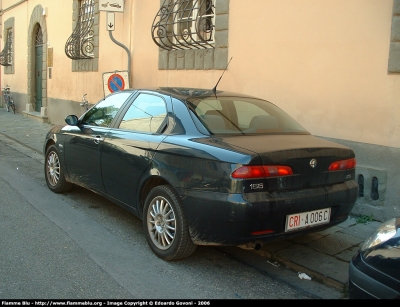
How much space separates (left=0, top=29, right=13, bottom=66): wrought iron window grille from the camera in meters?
20.2

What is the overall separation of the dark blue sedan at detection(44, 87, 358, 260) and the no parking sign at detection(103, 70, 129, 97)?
3635 millimetres

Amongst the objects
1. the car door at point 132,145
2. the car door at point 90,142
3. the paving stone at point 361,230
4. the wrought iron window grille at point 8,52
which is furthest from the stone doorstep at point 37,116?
the paving stone at point 361,230

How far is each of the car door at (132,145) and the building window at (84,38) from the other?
7831 mm

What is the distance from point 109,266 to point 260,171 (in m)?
1.56

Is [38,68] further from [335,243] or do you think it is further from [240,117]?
[335,243]

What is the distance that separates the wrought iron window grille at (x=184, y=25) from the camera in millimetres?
8398

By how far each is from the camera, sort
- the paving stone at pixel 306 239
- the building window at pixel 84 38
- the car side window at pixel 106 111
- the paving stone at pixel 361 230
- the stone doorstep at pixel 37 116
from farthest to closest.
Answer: the stone doorstep at pixel 37 116
the building window at pixel 84 38
the car side window at pixel 106 111
the paving stone at pixel 361 230
the paving stone at pixel 306 239

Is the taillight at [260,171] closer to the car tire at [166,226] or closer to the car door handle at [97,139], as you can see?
the car tire at [166,226]

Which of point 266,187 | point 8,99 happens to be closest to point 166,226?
point 266,187

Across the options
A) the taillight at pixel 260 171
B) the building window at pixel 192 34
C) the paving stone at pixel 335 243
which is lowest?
the paving stone at pixel 335 243

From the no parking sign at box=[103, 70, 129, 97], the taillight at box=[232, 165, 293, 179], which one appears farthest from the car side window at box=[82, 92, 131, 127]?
the no parking sign at box=[103, 70, 129, 97]

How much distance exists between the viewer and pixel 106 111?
5.49 m

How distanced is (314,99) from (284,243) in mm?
2442

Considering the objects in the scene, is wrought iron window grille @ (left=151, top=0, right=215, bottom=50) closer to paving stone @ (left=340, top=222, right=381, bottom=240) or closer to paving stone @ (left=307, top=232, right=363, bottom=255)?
paving stone @ (left=340, top=222, right=381, bottom=240)
